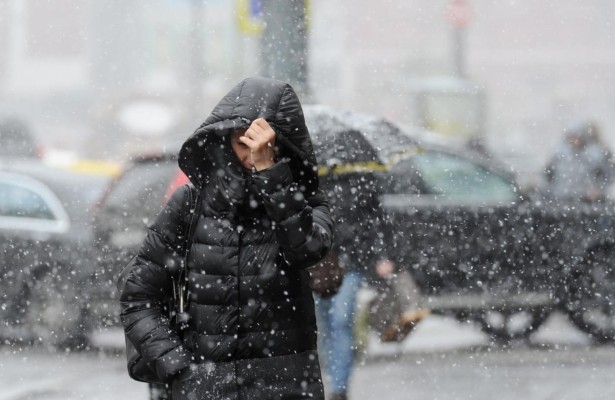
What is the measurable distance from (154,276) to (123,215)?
182 inches

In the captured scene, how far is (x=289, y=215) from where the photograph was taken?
3406mm

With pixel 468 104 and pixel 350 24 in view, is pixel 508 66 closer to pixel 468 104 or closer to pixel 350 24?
pixel 350 24

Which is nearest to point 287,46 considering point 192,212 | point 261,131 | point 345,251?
point 345,251

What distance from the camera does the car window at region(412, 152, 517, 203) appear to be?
837 cm

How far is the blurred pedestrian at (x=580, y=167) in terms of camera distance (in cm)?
914

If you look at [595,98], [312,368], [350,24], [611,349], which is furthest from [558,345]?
[595,98]

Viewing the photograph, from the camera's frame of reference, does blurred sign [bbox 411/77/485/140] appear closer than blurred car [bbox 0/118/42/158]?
No

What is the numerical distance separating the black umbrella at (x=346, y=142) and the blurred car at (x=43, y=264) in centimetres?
278

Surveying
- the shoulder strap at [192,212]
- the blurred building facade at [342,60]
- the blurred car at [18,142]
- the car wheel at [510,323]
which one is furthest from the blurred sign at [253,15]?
the blurred building facade at [342,60]

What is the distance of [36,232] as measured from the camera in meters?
8.41

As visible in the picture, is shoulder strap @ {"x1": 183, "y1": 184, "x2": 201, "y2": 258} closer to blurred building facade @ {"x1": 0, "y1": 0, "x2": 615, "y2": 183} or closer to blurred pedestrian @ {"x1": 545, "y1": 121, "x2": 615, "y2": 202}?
blurred pedestrian @ {"x1": 545, "y1": 121, "x2": 615, "y2": 202}

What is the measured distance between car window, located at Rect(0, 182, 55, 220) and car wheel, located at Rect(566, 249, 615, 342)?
370 centimetres

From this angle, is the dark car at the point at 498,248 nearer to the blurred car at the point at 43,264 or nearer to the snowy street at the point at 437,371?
the snowy street at the point at 437,371

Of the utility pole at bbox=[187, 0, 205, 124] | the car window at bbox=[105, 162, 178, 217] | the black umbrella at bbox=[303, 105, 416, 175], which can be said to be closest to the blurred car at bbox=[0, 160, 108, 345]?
the car window at bbox=[105, 162, 178, 217]
